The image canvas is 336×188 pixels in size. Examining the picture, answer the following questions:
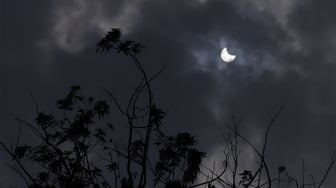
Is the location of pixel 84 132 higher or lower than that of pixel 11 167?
higher

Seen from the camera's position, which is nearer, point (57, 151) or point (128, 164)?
point (128, 164)

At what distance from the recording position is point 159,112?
45.8 ft

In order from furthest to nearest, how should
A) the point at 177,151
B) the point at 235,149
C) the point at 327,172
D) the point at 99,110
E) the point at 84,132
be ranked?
the point at 99,110 < the point at 84,132 < the point at 177,151 < the point at 235,149 < the point at 327,172

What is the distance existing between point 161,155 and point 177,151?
0.65m

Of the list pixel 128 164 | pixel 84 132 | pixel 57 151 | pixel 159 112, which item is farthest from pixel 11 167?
pixel 159 112

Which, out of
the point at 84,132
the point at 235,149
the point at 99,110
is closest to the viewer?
the point at 235,149

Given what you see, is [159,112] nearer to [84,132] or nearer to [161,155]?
[161,155]

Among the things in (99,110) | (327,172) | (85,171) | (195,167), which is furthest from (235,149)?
(99,110)

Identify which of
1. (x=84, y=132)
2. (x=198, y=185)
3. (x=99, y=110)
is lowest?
(x=198, y=185)

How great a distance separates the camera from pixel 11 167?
12.6 m

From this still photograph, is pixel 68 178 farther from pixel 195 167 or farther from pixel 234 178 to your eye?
pixel 234 178

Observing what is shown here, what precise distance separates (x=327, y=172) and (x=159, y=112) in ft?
17.6

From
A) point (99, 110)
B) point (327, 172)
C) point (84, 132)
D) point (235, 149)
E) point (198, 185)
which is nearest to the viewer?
point (327, 172)

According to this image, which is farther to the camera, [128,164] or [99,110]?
[99,110]
